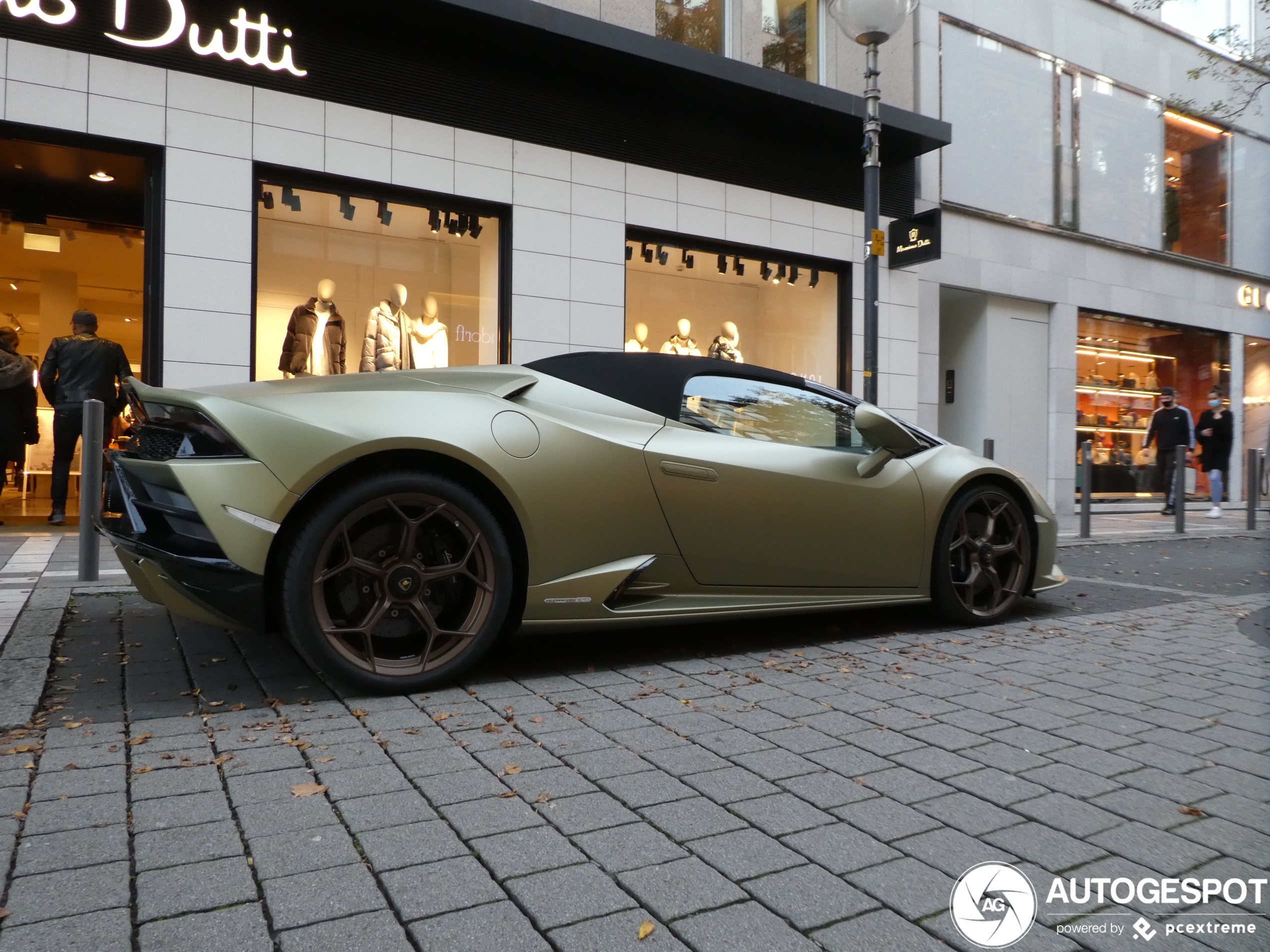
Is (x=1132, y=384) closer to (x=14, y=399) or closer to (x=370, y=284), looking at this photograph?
(x=370, y=284)

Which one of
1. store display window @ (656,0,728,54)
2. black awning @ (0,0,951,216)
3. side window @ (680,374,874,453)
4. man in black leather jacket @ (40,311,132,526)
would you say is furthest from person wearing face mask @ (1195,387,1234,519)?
man in black leather jacket @ (40,311,132,526)

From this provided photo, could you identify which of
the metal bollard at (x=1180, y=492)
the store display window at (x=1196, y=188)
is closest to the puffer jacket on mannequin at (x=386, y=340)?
the metal bollard at (x=1180, y=492)

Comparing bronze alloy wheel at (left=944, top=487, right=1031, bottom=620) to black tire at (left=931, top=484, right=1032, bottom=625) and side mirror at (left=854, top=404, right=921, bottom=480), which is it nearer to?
black tire at (left=931, top=484, right=1032, bottom=625)

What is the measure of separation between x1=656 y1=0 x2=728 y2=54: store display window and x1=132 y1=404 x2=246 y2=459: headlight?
9012 millimetres

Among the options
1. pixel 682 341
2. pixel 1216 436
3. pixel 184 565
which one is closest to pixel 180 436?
pixel 184 565

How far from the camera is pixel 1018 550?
484 centimetres

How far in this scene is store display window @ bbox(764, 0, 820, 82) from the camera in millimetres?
11781

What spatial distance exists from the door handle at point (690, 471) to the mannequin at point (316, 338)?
611 centimetres

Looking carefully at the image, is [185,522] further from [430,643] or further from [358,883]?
[358,883]

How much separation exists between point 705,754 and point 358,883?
1.13 metres

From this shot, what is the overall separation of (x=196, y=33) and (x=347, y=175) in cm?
166

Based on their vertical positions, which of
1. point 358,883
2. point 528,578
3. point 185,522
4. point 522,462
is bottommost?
point 358,883

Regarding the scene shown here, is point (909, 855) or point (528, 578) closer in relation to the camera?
point (909, 855)

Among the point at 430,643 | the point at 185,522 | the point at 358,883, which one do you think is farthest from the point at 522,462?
the point at 358,883
